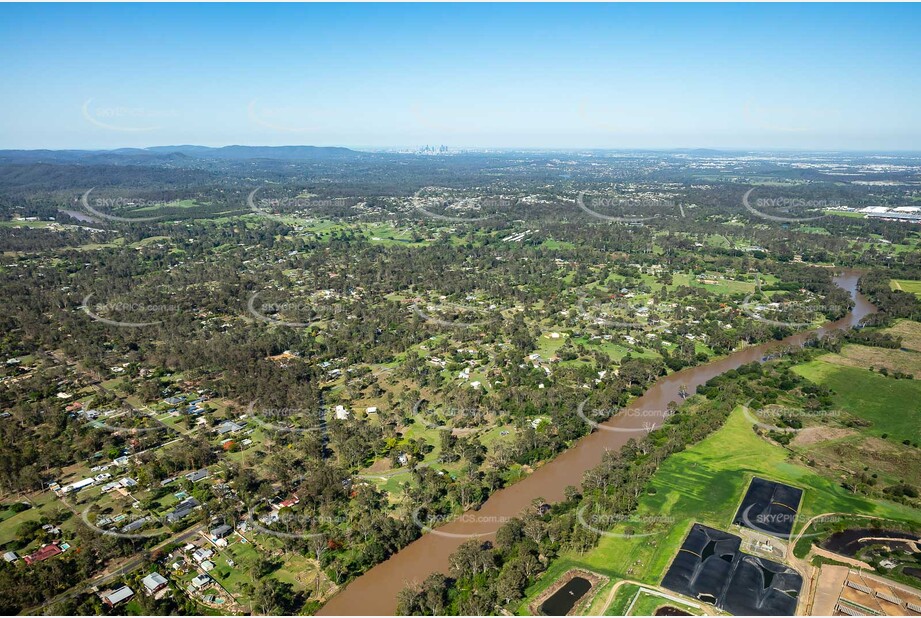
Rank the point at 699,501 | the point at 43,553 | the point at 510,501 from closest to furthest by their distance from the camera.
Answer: the point at 43,553 < the point at 699,501 < the point at 510,501

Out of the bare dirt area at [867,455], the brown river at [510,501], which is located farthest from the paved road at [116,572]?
the bare dirt area at [867,455]

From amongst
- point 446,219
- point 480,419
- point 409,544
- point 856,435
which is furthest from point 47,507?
point 446,219

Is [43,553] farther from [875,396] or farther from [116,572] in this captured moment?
[875,396]

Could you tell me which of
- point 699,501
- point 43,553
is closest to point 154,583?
point 43,553

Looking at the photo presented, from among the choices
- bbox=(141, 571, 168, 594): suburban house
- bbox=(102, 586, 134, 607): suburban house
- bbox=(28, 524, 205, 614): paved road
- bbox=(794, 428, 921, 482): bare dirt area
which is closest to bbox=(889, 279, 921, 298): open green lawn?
bbox=(794, 428, 921, 482): bare dirt area

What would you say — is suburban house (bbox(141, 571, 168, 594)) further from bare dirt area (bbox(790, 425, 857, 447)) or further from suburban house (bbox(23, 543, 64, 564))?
bare dirt area (bbox(790, 425, 857, 447))

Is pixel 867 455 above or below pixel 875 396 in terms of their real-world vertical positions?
below

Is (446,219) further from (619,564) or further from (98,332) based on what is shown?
(619,564)
